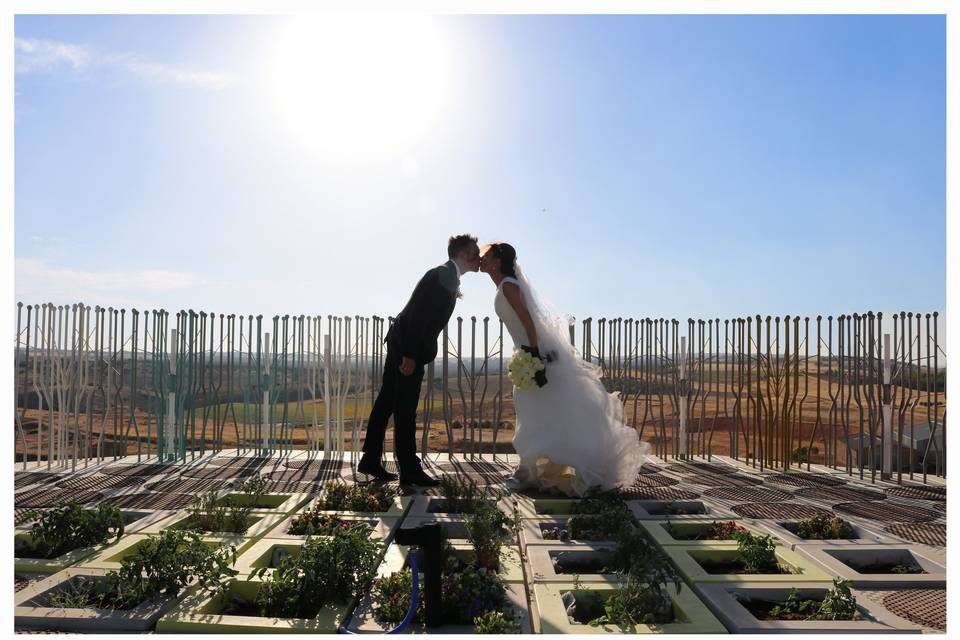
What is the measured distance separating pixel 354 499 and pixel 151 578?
5.53ft

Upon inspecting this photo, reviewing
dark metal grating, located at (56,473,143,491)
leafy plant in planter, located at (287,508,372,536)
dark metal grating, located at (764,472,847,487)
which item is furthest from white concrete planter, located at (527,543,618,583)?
dark metal grating, located at (56,473,143,491)

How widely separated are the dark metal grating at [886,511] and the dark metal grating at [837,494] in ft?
0.59

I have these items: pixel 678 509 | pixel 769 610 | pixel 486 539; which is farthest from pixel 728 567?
pixel 486 539

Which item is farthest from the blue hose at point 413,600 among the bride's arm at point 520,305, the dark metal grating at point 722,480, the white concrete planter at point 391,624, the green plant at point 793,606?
the dark metal grating at point 722,480

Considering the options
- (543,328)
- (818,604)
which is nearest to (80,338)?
(543,328)

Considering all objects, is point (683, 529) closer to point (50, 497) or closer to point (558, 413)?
point (558, 413)

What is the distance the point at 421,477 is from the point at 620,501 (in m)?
1.65

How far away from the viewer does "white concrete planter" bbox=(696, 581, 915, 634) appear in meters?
2.44

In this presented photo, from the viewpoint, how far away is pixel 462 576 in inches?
104

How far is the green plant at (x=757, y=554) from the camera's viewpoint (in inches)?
125

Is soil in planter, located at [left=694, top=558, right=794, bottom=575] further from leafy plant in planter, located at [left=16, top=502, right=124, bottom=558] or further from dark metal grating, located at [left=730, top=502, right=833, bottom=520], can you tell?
leafy plant in planter, located at [left=16, top=502, right=124, bottom=558]

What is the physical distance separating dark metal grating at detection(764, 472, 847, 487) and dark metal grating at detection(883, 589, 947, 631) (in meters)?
2.76

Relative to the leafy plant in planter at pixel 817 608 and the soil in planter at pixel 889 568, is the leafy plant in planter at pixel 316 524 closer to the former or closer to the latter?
the leafy plant in planter at pixel 817 608

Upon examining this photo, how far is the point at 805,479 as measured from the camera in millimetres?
5871
